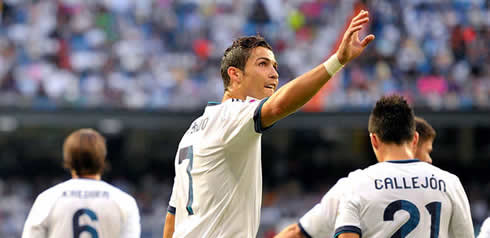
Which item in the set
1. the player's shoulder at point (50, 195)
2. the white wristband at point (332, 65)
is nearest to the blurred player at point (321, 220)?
the white wristband at point (332, 65)

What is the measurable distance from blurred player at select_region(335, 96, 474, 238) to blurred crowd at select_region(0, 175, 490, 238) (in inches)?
480

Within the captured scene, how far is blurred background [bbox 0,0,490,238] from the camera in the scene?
57.0 feet

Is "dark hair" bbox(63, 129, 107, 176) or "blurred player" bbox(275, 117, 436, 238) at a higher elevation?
"dark hair" bbox(63, 129, 107, 176)

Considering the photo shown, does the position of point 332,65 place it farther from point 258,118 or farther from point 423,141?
point 423,141

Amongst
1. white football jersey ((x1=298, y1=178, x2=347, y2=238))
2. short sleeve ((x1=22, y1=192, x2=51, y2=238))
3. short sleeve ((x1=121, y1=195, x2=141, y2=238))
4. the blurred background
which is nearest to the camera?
white football jersey ((x1=298, y1=178, x2=347, y2=238))

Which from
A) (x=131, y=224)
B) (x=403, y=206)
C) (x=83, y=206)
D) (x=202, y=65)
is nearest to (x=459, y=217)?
(x=403, y=206)

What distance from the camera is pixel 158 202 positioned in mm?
18266

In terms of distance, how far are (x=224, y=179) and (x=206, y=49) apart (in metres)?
14.3

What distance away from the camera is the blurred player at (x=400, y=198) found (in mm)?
3869

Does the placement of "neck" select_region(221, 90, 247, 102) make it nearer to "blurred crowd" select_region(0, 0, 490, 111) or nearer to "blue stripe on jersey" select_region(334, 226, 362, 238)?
"blue stripe on jersey" select_region(334, 226, 362, 238)

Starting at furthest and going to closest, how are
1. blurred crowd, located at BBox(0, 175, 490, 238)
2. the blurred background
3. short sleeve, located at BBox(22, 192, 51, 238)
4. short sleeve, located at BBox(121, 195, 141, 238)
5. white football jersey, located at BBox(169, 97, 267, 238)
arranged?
the blurred background < blurred crowd, located at BBox(0, 175, 490, 238) < short sleeve, located at BBox(121, 195, 141, 238) < short sleeve, located at BBox(22, 192, 51, 238) < white football jersey, located at BBox(169, 97, 267, 238)

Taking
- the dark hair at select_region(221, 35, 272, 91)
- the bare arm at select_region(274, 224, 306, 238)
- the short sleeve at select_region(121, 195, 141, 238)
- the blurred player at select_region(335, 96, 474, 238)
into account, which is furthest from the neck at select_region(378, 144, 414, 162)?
the short sleeve at select_region(121, 195, 141, 238)

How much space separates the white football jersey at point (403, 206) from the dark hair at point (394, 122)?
18 cm

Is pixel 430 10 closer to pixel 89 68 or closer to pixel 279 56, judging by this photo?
pixel 279 56
